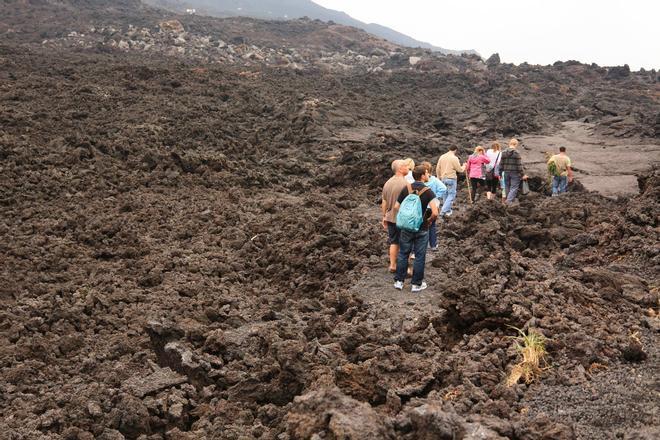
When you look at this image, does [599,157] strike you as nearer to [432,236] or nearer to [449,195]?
[449,195]

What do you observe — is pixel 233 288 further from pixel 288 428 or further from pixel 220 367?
pixel 288 428

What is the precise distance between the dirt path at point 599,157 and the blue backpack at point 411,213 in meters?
7.27

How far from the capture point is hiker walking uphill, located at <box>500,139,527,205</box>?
10789mm

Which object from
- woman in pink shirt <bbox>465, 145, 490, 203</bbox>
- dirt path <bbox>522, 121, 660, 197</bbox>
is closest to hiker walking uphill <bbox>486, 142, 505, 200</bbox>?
woman in pink shirt <bbox>465, 145, 490, 203</bbox>

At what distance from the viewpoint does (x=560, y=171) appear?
1175 cm

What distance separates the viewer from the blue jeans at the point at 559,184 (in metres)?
11.9

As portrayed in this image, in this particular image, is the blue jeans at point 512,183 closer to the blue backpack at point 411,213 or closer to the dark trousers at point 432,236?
the dark trousers at point 432,236

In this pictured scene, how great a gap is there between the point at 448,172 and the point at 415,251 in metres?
3.56

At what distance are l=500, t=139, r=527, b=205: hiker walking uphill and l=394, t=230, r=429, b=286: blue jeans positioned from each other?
14.1ft

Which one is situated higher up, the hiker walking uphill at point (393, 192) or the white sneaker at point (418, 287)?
the hiker walking uphill at point (393, 192)

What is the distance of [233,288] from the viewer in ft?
26.6

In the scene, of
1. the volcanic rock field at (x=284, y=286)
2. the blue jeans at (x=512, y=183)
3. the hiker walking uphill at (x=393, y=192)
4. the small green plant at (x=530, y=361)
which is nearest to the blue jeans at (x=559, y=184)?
the volcanic rock field at (x=284, y=286)

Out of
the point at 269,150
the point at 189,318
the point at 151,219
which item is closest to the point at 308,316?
the point at 189,318

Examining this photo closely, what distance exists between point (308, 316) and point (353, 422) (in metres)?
3.45
